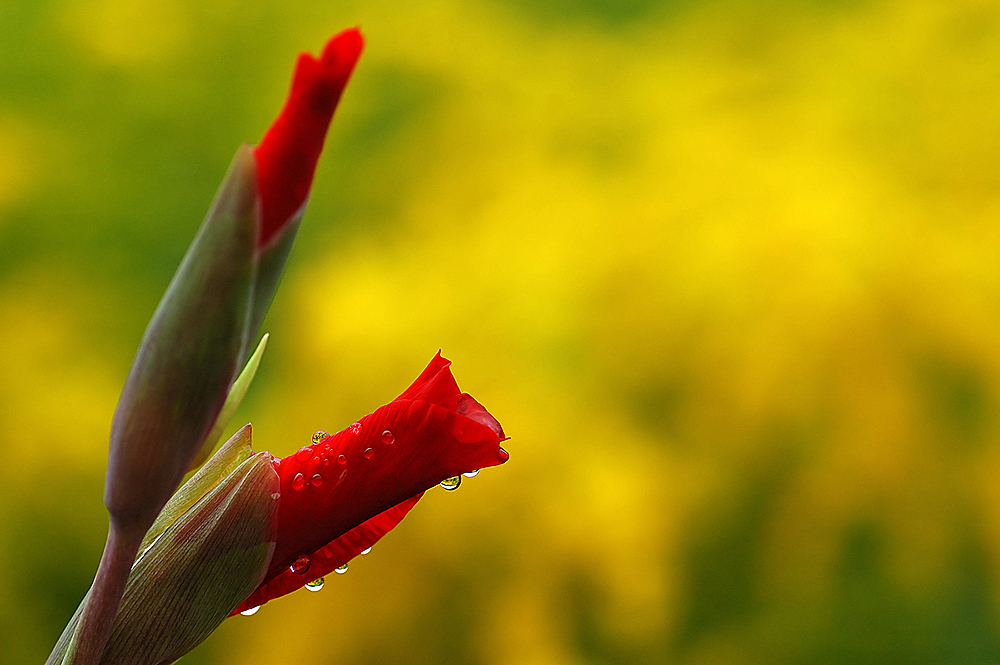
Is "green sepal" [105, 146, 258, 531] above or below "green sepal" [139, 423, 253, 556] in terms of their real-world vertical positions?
above

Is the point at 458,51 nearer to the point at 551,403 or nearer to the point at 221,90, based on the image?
the point at 221,90

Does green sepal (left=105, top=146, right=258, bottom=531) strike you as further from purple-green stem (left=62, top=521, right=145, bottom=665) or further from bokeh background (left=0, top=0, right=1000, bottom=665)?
bokeh background (left=0, top=0, right=1000, bottom=665)

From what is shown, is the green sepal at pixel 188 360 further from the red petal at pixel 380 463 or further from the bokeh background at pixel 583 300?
the bokeh background at pixel 583 300

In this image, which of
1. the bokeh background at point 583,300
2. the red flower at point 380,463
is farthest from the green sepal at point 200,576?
the bokeh background at point 583,300

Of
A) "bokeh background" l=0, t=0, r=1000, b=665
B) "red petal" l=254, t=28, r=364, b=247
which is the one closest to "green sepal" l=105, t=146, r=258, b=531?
"red petal" l=254, t=28, r=364, b=247

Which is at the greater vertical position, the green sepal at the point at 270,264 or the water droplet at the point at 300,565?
the green sepal at the point at 270,264

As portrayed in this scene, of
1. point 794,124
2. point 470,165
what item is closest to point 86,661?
point 470,165

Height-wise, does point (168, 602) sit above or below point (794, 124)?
below
